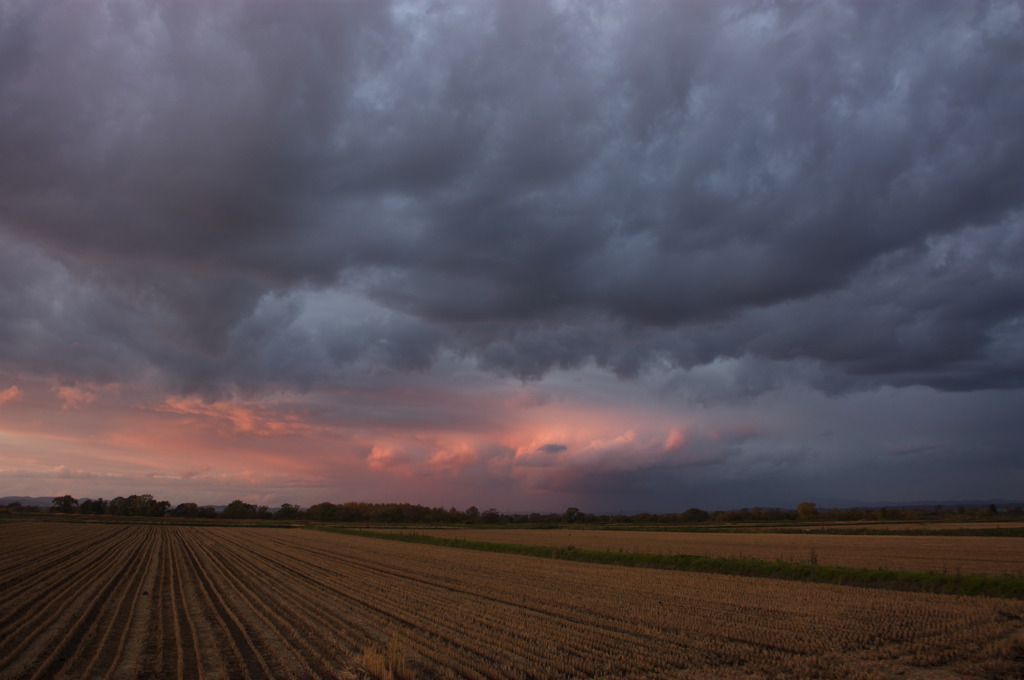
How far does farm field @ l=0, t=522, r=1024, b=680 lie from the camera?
12023mm

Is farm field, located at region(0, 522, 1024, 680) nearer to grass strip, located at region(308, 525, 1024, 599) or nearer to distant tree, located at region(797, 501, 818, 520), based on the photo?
grass strip, located at region(308, 525, 1024, 599)

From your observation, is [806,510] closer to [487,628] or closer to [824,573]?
[824,573]

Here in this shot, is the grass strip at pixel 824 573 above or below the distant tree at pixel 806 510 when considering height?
above

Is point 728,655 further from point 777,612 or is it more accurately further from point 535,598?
point 535,598

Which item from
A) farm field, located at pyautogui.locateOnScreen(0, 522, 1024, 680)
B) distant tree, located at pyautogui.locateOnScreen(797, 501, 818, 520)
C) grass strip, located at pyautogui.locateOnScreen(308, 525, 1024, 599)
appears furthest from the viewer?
distant tree, located at pyautogui.locateOnScreen(797, 501, 818, 520)

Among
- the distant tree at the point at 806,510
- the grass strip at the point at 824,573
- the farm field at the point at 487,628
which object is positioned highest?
the farm field at the point at 487,628

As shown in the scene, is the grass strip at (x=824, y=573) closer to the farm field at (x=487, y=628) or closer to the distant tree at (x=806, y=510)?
the farm field at (x=487, y=628)

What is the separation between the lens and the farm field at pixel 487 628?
12.0 meters

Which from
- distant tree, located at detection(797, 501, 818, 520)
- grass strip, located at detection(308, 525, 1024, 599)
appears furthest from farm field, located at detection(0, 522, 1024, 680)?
distant tree, located at detection(797, 501, 818, 520)

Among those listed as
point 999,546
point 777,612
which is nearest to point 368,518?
point 999,546

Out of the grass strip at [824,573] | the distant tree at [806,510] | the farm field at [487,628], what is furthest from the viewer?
the distant tree at [806,510]

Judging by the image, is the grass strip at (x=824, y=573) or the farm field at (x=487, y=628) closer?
the farm field at (x=487, y=628)

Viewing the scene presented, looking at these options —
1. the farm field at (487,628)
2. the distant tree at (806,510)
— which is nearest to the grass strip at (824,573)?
the farm field at (487,628)

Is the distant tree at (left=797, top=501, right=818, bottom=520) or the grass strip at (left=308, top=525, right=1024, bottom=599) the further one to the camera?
the distant tree at (left=797, top=501, right=818, bottom=520)
